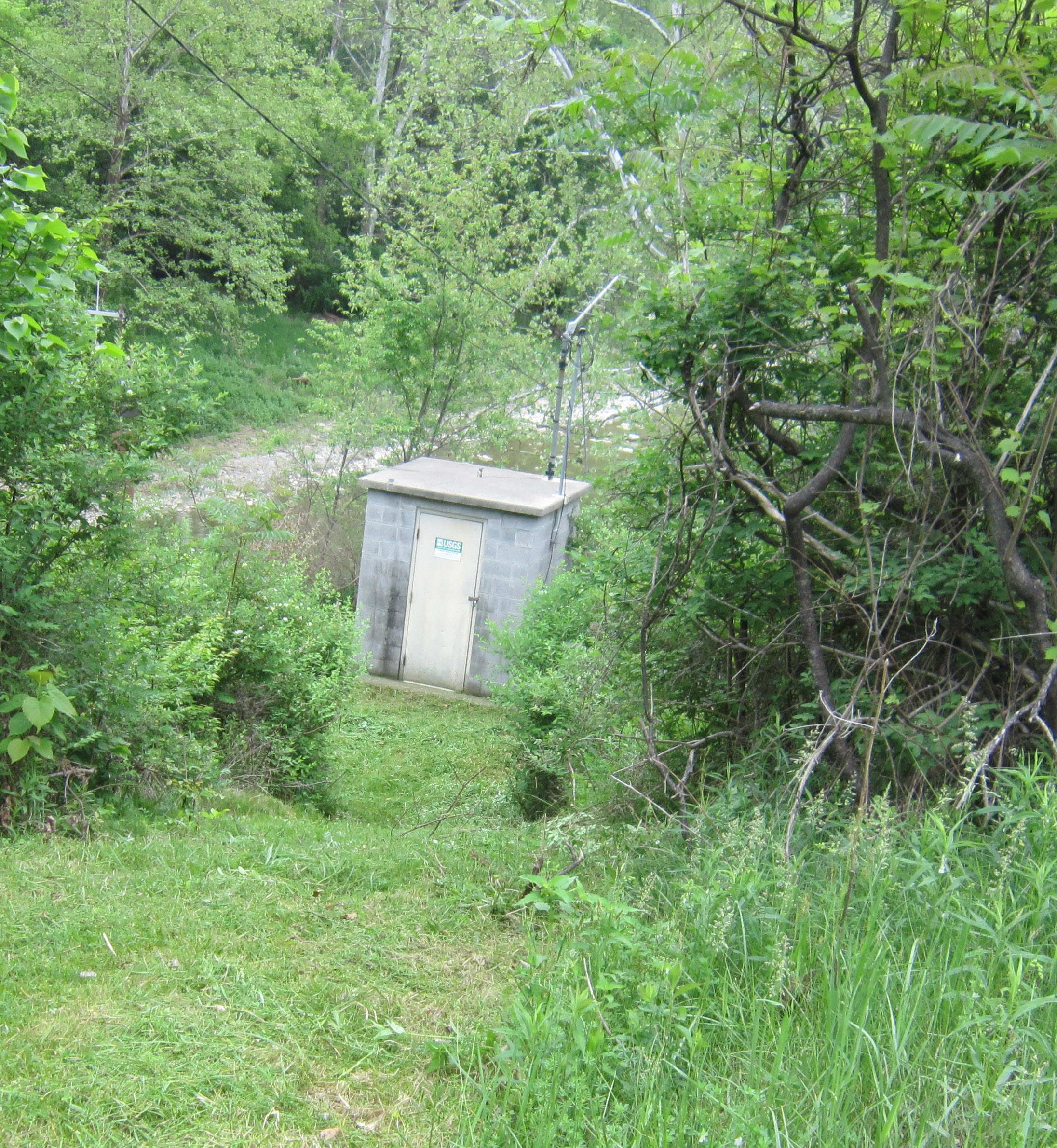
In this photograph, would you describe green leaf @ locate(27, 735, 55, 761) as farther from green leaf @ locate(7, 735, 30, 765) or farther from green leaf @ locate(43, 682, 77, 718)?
green leaf @ locate(43, 682, 77, 718)

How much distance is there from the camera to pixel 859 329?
3695 millimetres

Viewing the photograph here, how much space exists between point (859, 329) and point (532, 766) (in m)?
4.40

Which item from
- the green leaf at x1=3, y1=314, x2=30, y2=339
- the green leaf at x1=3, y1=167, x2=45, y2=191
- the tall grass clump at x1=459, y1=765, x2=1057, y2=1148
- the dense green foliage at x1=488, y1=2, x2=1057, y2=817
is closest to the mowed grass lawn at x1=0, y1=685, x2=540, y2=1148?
the tall grass clump at x1=459, y1=765, x2=1057, y2=1148

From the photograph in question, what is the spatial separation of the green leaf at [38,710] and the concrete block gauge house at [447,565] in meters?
7.29

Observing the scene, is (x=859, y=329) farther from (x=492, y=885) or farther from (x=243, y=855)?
(x=243, y=855)

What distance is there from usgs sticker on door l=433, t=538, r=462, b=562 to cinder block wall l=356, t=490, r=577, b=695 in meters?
0.29

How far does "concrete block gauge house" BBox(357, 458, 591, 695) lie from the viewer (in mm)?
11094

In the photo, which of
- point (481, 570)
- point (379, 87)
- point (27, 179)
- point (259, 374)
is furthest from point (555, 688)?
point (379, 87)

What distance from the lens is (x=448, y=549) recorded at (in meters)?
11.3

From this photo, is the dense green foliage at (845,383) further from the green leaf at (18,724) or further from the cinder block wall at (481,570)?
the cinder block wall at (481,570)

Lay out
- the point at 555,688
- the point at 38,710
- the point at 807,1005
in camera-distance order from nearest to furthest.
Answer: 1. the point at 807,1005
2. the point at 38,710
3. the point at 555,688

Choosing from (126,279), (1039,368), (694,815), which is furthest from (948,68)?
(126,279)

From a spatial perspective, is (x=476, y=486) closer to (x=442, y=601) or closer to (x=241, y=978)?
(x=442, y=601)

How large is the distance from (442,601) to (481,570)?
26.1 inches
